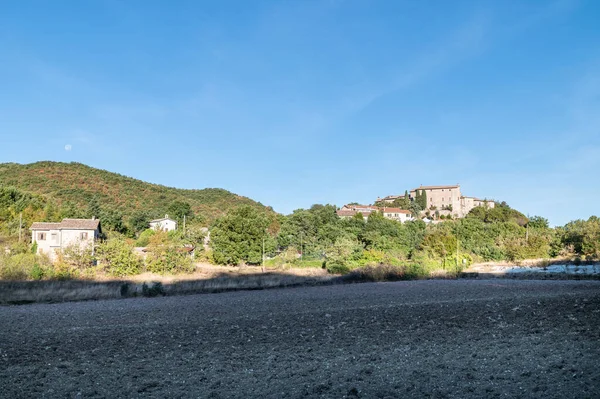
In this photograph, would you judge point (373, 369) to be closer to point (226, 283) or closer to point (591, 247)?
point (226, 283)

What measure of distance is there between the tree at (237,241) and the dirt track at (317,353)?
2940 cm

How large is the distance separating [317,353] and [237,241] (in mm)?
35850

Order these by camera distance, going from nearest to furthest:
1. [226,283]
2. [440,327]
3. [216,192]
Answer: [440,327] < [226,283] < [216,192]

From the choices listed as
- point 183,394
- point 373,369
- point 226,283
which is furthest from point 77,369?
point 226,283

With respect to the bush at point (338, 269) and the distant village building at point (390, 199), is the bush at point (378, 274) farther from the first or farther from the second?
the distant village building at point (390, 199)

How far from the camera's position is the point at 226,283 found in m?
24.7

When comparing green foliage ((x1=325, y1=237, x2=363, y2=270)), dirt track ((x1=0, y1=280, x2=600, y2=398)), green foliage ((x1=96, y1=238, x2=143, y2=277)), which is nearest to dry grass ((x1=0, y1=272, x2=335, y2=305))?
green foliage ((x1=96, y1=238, x2=143, y2=277))

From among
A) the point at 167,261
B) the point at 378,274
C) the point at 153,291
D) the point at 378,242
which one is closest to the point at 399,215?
the point at 378,242

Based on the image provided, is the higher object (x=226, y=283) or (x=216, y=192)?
(x=216, y=192)

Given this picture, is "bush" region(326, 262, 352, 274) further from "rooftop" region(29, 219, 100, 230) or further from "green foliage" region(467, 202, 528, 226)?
"green foliage" region(467, 202, 528, 226)

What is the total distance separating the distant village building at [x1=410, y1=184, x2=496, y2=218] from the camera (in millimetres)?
116594

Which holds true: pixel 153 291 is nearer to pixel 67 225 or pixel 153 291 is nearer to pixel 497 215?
pixel 67 225

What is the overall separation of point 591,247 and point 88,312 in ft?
154

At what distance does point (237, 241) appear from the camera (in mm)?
42781
